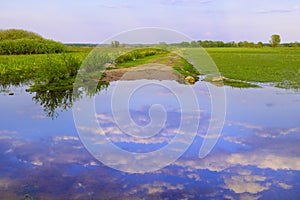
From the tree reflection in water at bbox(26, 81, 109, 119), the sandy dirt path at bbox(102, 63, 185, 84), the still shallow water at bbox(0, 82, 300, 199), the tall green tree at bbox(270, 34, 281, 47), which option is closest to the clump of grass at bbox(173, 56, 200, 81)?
the sandy dirt path at bbox(102, 63, 185, 84)

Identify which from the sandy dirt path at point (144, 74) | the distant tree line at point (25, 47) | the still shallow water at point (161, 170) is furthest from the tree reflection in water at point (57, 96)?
the distant tree line at point (25, 47)

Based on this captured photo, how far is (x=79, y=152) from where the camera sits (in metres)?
5.99

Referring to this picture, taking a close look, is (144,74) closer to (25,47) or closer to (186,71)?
(186,71)

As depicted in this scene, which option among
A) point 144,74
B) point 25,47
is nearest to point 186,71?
point 144,74

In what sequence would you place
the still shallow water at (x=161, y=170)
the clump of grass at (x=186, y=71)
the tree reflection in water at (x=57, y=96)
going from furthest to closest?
the clump of grass at (x=186, y=71) < the tree reflection in water at (x=57, y=96) < the still shallow water at (x=161, y=170)

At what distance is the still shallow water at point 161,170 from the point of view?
14.6 ft

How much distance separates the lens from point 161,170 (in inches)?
206

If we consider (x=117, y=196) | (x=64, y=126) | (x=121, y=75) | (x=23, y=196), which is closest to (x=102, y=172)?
(x=117, y=196)

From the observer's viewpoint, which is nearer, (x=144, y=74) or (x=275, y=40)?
(x=144, y=74)

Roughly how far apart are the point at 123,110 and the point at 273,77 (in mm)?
9562

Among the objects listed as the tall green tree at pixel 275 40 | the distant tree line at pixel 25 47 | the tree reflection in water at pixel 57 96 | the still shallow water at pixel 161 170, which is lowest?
the still shallow water at pixel 161 170

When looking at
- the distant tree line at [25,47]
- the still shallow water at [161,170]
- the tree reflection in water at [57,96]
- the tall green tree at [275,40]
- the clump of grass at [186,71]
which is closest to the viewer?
the still shallow water at [161,170]

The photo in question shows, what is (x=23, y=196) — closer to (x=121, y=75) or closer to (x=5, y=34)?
(x=121, y=75)

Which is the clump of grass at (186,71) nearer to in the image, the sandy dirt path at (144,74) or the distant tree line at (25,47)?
the sandy dirt path at (144,74)
